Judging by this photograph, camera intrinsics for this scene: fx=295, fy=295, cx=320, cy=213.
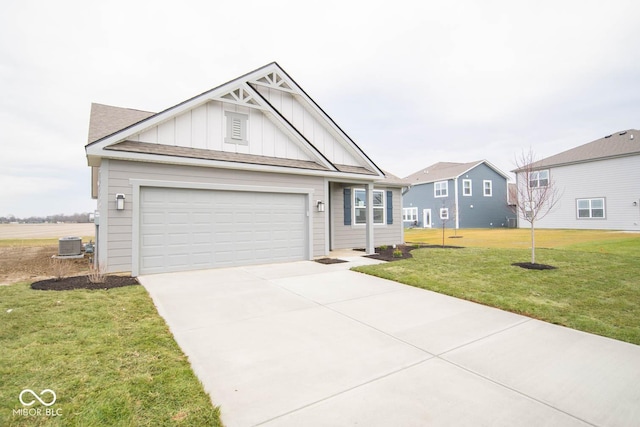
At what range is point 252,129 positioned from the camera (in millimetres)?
9492

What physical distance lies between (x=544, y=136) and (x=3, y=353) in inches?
1248

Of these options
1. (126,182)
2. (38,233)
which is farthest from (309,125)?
(38,233)

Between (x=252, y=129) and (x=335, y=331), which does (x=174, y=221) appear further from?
(x=335, y=331)

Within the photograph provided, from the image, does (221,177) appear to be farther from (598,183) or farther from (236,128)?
(598,183)

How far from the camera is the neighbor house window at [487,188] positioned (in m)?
29.0

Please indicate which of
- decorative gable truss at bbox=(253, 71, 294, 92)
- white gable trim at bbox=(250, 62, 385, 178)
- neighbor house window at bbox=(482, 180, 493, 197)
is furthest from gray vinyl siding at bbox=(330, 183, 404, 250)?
neighbor house window at bbox=(482, 180, 493, 197)

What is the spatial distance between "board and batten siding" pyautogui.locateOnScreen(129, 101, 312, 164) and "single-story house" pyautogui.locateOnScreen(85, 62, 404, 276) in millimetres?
29

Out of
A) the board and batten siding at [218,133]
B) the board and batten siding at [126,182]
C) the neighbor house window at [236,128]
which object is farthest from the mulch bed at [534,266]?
the neighbor house window at [236,128]

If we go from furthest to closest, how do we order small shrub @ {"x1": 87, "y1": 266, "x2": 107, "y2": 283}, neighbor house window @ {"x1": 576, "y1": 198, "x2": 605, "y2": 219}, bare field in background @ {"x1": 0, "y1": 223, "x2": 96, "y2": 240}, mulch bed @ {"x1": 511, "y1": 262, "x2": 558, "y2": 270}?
bare field in background @ {"x1": 0, "y1": 223, "x2": 96, "y2": 240}, neighbor house window @ {"x1": 576, "y1": 198, "x2": 605, "y2": 219}, mulch bed @ {"x1": 511, "y1": 262, "x2": 558, "y2": 270}, small shrub @ {"x1": 87, "y1": 266, "x2": 107, "y2": 283}

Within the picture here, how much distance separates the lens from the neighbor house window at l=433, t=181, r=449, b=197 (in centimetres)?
2870

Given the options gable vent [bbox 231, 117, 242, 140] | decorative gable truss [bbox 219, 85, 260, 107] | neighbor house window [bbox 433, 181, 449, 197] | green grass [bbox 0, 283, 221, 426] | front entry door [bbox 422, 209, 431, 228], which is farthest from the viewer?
front entry door [bbox 422, 209, 431, 228]

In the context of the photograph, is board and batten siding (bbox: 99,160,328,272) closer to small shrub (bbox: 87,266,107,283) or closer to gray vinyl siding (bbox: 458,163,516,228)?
small shrub (bbox: 87,266,107,283)

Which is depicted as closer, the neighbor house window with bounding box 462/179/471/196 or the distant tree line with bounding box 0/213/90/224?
the neighbor house window with bounding box 462/179/471/196

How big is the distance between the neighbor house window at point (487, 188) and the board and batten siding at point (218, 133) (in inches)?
975
